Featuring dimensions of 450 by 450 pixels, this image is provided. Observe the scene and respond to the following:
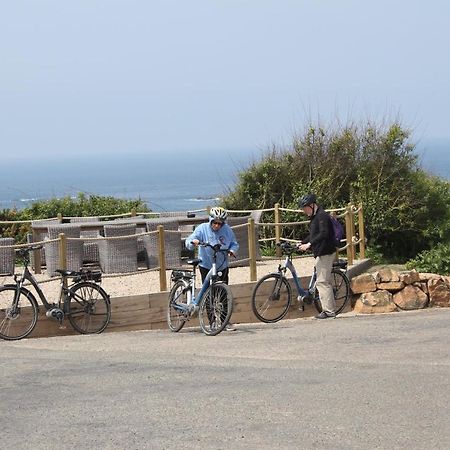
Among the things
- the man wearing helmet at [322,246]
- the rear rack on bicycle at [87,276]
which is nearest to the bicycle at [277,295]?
the man wearing helmet at [322,246]

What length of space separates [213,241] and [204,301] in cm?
83

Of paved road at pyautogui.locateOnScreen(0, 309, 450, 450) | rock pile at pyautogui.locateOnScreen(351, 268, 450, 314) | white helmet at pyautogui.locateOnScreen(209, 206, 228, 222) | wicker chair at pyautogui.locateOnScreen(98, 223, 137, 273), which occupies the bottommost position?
paved road at pyautogui.locateOnScreen(0, 309, 450, 450)

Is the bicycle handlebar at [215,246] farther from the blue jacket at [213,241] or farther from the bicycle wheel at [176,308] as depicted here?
the bicycle wheel at [176,308]

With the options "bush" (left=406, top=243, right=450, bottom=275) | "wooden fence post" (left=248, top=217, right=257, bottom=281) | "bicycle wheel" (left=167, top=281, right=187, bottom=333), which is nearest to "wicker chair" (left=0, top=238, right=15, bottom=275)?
"wooden fence post" (left=248, top=217, right=257, bottom=281)

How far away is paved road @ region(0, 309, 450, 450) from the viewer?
7602 mm

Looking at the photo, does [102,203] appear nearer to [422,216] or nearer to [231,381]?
[422,216]

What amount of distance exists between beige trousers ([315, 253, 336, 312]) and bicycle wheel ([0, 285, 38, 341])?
12.9ft

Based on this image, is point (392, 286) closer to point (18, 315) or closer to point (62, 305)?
point (62, 305)

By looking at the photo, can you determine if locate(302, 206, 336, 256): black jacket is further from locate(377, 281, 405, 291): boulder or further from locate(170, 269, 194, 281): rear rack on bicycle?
locate(377, 281, 405, 291): boulder

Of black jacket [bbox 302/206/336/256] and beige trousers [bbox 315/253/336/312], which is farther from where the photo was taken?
beige trousers [bbox 315/253/336/312]

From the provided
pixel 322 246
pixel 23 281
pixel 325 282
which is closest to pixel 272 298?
pixel 325 282

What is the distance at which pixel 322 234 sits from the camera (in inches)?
577

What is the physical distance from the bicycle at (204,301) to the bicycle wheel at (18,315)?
5.79ft

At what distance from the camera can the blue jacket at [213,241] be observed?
13.8 m
